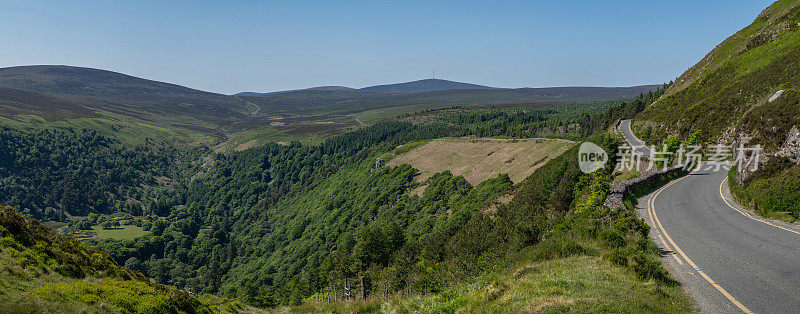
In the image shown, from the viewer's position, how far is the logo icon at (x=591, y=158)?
111ft

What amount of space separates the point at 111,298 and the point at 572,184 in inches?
1111

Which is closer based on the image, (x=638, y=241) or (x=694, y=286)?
(x=694, y=286)

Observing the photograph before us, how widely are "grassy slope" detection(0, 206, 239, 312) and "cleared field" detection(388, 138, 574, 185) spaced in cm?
5061

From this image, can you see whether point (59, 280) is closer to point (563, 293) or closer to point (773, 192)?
point (563, 293)

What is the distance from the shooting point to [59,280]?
17.3 metres

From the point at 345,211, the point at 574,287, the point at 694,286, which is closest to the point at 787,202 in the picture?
the point at 694,286

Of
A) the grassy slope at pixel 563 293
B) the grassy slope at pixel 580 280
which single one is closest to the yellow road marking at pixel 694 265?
the grassy slope at pixel 580 280

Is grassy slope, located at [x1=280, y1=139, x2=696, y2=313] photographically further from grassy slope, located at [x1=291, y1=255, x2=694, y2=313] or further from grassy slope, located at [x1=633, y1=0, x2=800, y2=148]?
grassy slope, located at [x1=633, y1=0, x2=800, y2=148]

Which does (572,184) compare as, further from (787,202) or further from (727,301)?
(727,301)

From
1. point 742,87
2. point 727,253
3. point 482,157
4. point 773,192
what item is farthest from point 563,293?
point 482,157

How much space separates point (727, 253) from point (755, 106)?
4557cm

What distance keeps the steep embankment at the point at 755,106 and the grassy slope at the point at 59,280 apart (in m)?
30.8

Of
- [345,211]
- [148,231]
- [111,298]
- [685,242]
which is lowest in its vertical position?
[148,231]

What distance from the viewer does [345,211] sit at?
10419cm
